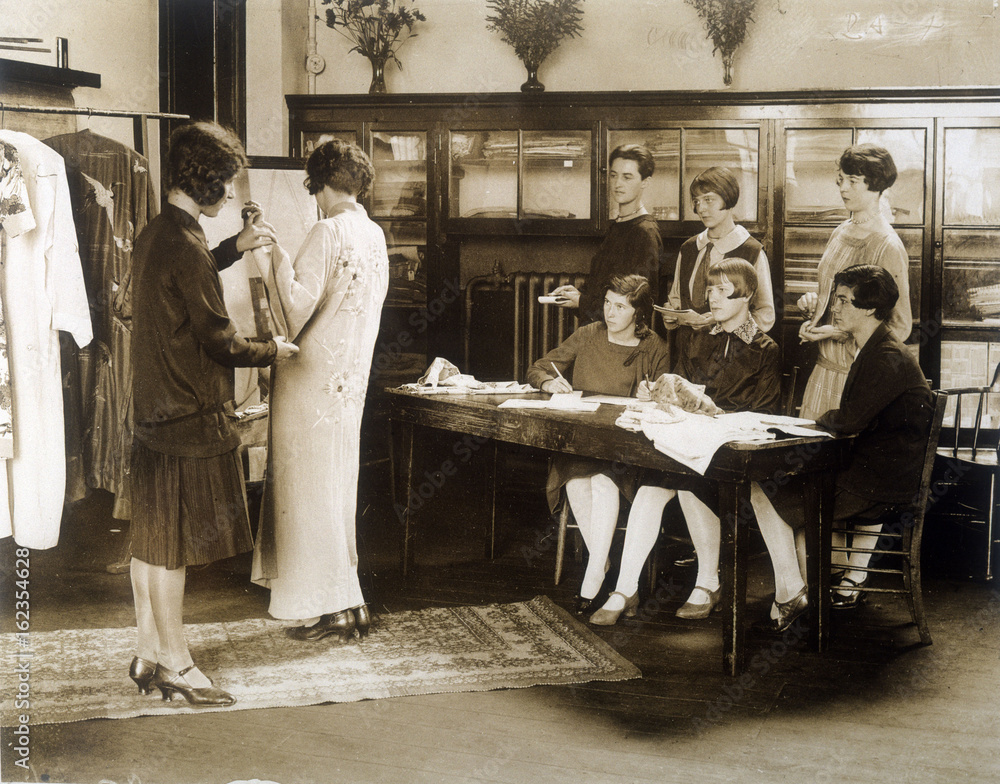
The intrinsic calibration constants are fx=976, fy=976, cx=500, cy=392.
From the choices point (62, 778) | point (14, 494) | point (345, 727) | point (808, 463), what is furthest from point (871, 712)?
point (14, 494)

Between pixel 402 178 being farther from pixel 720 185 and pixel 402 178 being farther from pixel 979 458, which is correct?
pixel 979 458

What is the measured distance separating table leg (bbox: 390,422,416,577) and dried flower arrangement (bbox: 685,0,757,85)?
1.93 metres

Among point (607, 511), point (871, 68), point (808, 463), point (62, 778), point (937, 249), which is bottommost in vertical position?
point (62, 778)

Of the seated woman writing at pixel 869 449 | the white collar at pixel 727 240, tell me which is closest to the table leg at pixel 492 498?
the seated woman writing at pixel 869 449

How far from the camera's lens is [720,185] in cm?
425

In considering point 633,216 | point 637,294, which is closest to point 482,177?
point 633,216

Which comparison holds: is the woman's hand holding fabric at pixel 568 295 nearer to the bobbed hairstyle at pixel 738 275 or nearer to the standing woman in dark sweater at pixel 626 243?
the standing woman in dark sweater at pixel 626 243

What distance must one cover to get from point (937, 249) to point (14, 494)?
3.77 meters

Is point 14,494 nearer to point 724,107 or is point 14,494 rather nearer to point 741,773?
point 741,773

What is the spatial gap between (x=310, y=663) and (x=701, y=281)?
2273 mm

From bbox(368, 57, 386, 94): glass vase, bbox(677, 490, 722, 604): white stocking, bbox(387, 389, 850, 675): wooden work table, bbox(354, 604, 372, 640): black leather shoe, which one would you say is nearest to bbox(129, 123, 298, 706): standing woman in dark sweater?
bbox(354, 604, 372, 640): black leather shoe

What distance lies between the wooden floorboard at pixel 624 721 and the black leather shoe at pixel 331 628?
0.75ft

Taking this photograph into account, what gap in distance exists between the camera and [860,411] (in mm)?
3189

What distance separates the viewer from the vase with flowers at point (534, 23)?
3.68m
